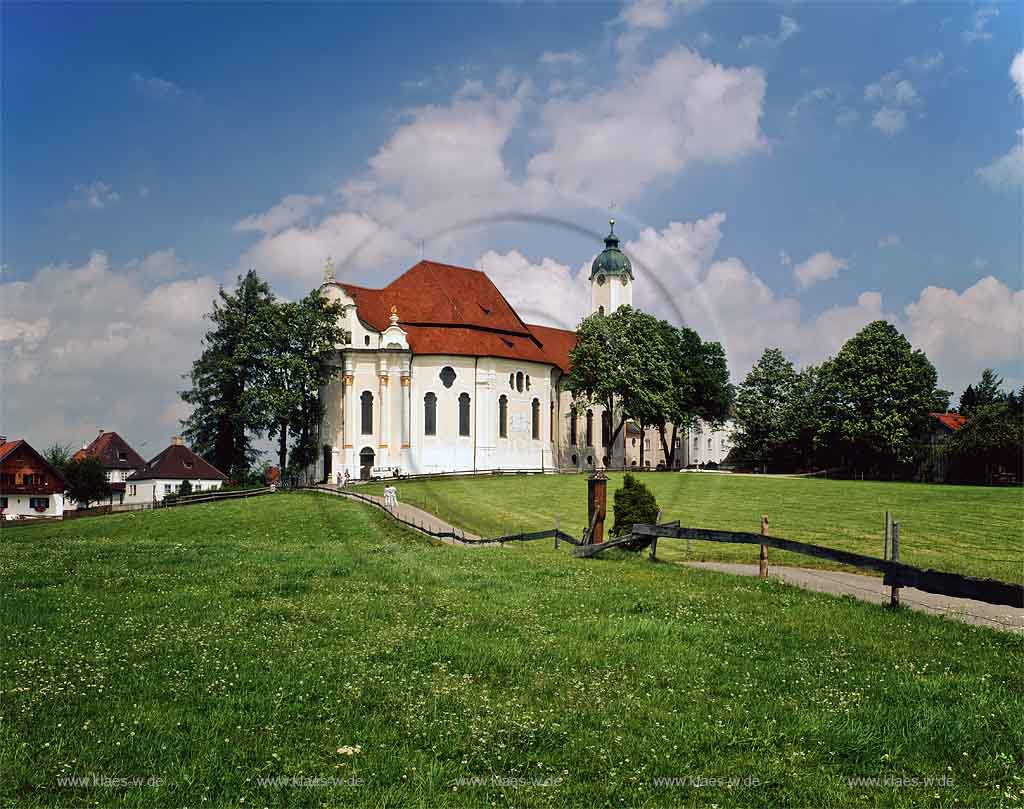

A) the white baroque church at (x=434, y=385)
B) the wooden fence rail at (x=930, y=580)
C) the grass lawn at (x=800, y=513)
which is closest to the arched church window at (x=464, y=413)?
the white baroque church at (x=434, y=385)

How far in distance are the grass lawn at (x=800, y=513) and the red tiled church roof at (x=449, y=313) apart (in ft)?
52.3

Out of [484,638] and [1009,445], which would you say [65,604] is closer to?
[484,638]

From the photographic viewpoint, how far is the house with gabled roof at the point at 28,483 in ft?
205

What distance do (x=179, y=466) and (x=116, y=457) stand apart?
66.1ft

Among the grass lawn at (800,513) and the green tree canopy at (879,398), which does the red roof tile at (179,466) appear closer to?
the grass lawn at (800,513)

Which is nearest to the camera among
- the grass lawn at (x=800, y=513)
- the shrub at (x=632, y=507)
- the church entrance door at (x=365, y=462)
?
the shrub at (x=632, y=507)

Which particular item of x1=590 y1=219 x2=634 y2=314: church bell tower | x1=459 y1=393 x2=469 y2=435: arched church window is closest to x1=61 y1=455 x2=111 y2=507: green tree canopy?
x1=459 y1=393 x2=469 y2=435: arched church window

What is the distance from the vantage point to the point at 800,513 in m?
37.0

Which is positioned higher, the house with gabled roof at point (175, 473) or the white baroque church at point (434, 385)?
the white baroque church at point (434, 385)

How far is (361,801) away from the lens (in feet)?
17.7

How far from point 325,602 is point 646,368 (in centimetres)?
5651

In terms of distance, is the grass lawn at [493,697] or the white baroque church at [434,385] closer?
the grass lawn at [493,697]

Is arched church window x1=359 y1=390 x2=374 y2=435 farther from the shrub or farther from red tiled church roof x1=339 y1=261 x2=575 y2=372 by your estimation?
the shrub

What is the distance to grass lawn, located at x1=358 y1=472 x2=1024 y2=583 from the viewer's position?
23750 mm
